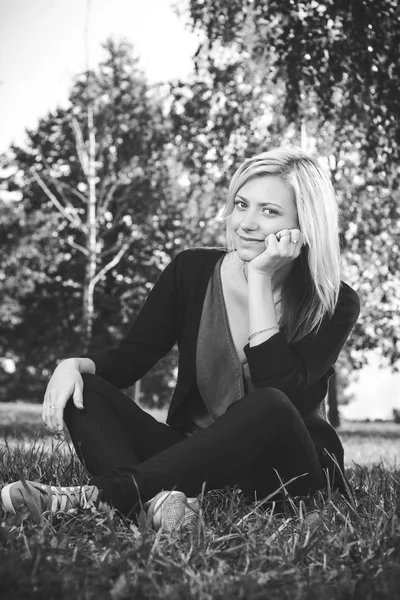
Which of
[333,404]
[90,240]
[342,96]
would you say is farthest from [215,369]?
[90,240]

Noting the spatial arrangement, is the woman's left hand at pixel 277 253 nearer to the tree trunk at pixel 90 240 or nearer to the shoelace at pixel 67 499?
the shoelace at pixel 67 499

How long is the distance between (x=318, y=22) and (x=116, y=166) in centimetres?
1387

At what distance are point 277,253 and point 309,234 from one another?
0.22m

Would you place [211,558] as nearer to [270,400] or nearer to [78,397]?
[270,400]

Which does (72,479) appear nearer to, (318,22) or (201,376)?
(201,376)

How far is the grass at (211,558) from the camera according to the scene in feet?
5.16

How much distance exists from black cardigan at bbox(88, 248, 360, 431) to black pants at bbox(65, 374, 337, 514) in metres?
0.25

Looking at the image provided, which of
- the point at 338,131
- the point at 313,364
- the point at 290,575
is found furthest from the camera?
the point at 338,131

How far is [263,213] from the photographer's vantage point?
9.90 ft

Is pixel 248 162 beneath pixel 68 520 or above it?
above

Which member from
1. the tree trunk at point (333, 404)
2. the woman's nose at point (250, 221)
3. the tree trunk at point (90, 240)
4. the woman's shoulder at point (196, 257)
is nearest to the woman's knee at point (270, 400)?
the woman's nose at point (250, 221)

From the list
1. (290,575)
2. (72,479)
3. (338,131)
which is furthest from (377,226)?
(290,575)

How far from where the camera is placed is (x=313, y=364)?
2803mm

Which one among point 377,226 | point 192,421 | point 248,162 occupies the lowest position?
point 192,421
